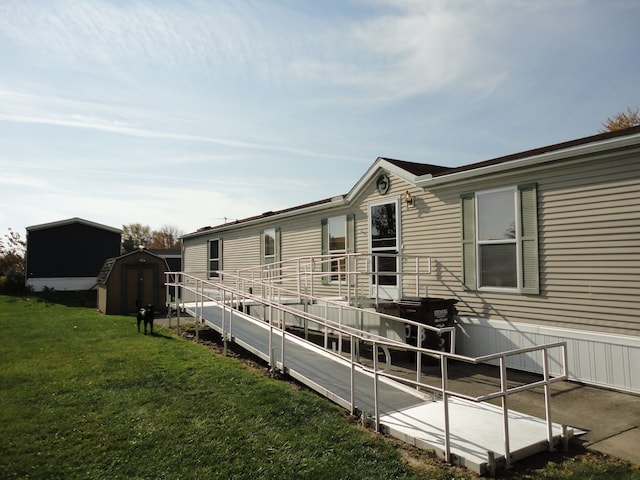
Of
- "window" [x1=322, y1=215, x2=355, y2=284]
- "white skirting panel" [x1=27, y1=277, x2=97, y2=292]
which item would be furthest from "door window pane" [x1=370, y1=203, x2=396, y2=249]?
"white skirting panel" [x1=27, y1=277, x2=97, y2=292]

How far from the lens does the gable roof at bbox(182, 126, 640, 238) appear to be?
669 centimetres

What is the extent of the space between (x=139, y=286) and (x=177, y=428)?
1326cm

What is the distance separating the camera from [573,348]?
7176 millimetres

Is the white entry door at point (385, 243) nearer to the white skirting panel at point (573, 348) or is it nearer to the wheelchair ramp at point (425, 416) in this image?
the white skirting panel at point (573, 348)

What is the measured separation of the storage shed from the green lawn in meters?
7.95

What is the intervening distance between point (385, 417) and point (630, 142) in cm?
521

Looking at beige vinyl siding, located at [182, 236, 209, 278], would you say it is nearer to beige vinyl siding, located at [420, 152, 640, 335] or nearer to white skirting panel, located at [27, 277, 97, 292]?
white skirting panel, located at [27, 277, 97, 292]

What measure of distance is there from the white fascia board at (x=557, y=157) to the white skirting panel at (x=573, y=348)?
A: 275cm

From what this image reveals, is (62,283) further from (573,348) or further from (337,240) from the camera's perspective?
(573,348)

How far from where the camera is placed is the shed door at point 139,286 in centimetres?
1656

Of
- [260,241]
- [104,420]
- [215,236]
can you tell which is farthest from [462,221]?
[215,236]

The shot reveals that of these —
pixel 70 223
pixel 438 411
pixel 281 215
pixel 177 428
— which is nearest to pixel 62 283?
pixel 70 223

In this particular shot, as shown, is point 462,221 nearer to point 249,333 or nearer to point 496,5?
point 496,5

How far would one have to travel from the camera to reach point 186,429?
4918 millimetres
